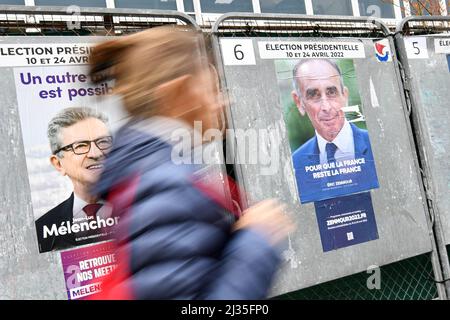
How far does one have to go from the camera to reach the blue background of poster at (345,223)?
14.9 ft

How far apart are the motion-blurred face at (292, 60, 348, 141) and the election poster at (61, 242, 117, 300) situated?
1.99 m

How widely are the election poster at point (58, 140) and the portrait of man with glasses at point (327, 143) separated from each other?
1617 millimetres

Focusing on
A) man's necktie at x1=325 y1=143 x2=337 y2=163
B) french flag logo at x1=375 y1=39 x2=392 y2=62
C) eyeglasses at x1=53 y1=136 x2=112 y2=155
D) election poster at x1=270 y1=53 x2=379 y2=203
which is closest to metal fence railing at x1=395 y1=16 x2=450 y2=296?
french flag logo at x1=375 y1=39 x2=392 y2=62

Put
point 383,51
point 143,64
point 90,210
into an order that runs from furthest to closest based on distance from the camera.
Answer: point 383,51, point 90,210, point 143,64

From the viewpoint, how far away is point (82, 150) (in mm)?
3664

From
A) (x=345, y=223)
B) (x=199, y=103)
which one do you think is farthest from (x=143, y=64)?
(x=345, y=223)

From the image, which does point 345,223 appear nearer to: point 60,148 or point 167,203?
point 60,148

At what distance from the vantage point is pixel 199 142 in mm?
1961

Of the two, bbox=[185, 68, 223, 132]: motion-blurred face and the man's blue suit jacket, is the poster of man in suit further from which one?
bbox=[185, 68, 223, 132]: motion-blurred face

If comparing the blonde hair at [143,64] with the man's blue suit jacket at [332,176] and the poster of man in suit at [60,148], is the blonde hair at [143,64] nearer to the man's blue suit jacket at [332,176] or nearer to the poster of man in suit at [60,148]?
the poster of man in suit at [60,148]

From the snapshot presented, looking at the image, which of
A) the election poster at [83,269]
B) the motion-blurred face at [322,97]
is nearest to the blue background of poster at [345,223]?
the motion-blurred face at [322,97]

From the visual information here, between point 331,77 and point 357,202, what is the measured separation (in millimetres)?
1043

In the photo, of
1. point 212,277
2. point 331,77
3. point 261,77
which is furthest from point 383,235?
point 212,277

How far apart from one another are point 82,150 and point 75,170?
5.3 inches
